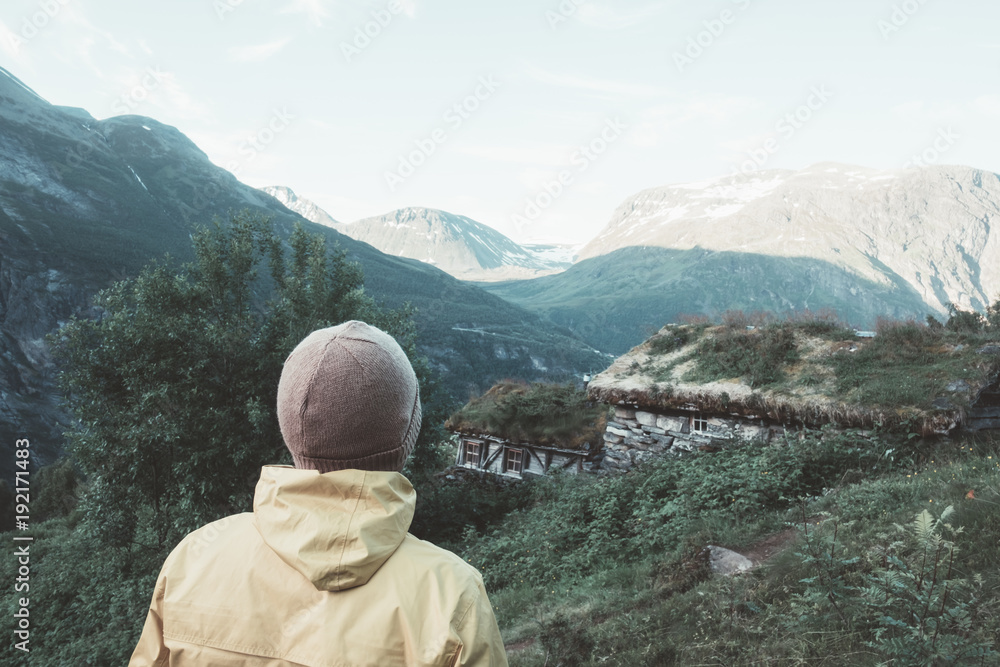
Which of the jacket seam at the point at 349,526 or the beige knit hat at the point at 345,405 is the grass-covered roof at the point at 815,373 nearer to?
the beige knit hat at the point at 345,405

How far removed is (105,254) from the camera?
64812 millimetres

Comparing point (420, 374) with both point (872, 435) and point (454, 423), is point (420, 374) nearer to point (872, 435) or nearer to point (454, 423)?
point (454, 423)

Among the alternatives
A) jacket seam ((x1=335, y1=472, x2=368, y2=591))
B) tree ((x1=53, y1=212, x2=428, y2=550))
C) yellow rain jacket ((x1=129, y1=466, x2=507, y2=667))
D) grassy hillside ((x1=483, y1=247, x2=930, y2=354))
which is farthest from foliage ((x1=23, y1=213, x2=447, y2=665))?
grassy hillside ((x1=483, y1=247, x2=930, y2=354))

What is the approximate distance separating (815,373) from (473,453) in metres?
11.2

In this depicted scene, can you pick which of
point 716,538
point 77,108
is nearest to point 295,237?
point 716,538

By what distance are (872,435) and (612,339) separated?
121620 mm

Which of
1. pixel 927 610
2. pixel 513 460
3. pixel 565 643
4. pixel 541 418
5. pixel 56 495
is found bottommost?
pixel 56 495

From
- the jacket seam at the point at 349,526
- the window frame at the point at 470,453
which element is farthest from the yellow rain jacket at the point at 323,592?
the window frame at the point at 470,453

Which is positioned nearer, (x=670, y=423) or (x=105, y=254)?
(x=670, y=423)

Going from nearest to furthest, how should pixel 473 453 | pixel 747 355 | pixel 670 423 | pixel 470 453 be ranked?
1. pixel 747 355
2. pixel 670 423
3. pixel 473 453
4. pixel 470 453

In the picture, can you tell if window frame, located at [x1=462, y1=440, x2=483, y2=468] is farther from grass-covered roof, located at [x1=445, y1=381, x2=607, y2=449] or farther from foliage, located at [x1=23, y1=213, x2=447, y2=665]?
foliage, located at [x1=23, y1=213, x2=447, y2=665]

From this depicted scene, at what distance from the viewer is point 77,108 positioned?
141500 mm

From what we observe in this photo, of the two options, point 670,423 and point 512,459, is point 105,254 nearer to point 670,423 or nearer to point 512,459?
point 512,459

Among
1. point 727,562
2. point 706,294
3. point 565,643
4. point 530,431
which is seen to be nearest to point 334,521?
point 565,643
